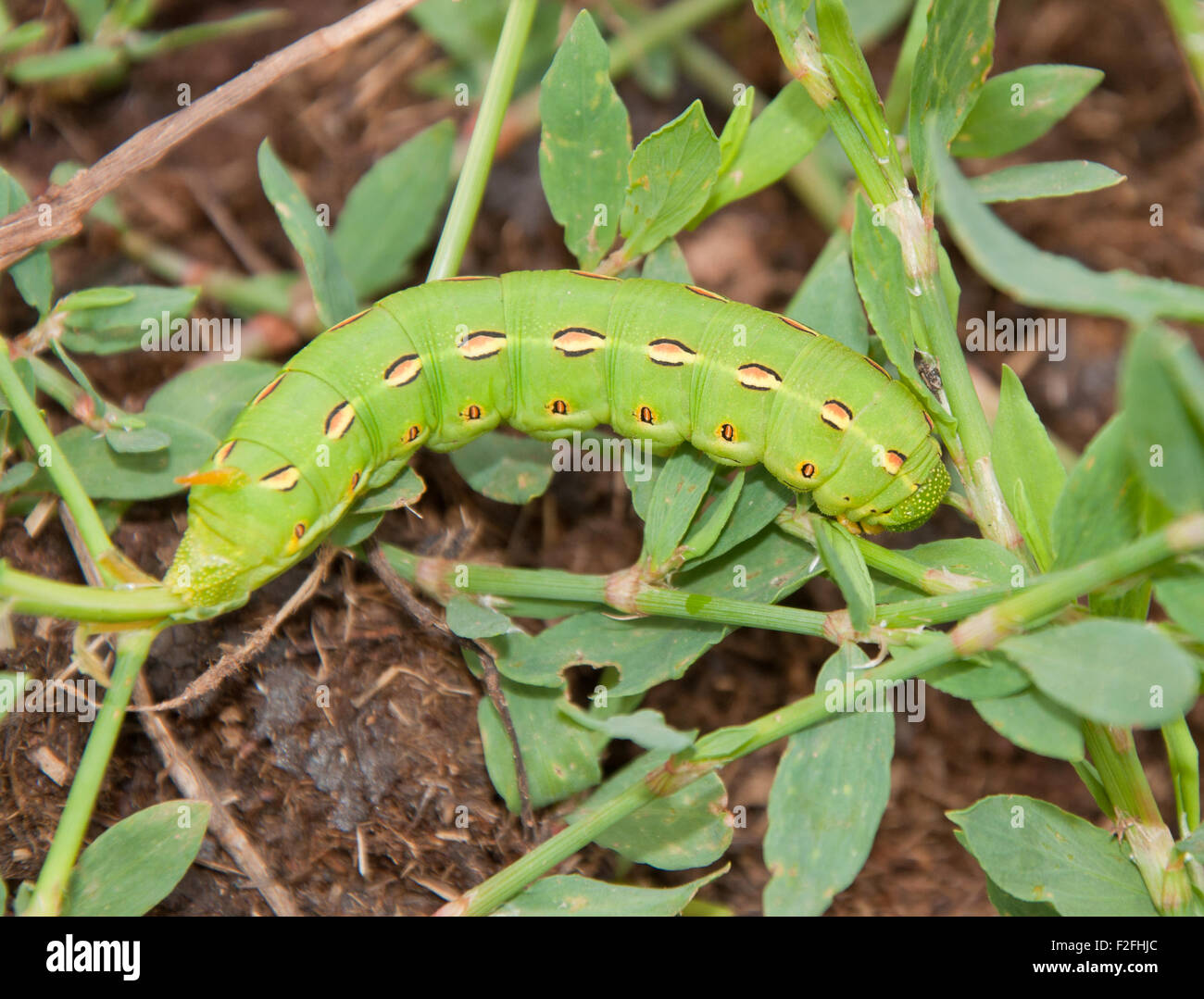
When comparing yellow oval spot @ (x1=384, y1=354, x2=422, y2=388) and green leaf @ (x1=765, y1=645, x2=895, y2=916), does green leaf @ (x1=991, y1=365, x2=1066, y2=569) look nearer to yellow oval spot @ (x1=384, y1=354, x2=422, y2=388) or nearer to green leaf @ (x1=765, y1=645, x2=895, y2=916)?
green leaf @ (x1=765, y1=645, x2=895, y2=916)

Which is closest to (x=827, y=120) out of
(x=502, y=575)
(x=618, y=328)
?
(x=618, y=328)

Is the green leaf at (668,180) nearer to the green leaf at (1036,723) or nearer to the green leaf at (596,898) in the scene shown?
the green leaf at (1036,723)

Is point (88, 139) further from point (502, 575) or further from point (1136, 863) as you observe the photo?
point (1136, 863)

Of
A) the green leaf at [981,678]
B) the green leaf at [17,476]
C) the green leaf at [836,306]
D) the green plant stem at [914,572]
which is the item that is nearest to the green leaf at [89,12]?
the green leaf at [17,476]

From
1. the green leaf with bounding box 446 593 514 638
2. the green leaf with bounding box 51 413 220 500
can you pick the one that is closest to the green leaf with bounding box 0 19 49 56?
the green leaf with bounding box 51 413 220 500

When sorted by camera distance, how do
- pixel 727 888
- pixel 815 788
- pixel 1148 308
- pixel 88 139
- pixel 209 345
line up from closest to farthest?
pixel 1148 308 < pixel 815 788 < pixel 727 888 < pixel 209 345 < pixel 88 139
